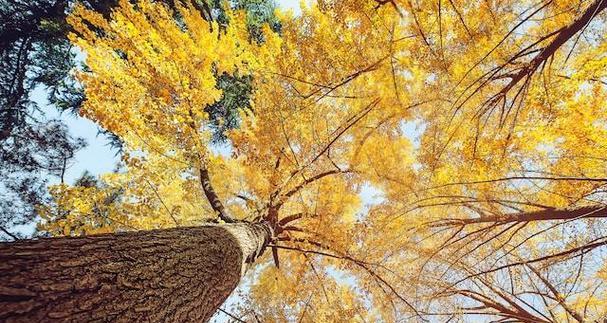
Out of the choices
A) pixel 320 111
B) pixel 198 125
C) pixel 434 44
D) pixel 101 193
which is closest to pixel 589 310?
pixel 434 44

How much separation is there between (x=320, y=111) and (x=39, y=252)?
5.57 meters

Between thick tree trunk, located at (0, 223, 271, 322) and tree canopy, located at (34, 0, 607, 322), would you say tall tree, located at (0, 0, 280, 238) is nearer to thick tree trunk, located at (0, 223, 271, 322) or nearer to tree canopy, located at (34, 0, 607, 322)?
tree canopy, located at (34, 0, 607, 322)

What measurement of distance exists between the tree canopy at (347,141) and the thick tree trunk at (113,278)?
2226 mm

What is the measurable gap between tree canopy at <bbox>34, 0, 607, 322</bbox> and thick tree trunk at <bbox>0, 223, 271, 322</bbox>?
2226mm

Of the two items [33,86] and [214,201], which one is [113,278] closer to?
[214,201]

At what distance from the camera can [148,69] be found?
5.92m

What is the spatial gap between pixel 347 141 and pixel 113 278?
609 centimetres

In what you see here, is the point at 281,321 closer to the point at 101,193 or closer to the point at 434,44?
the point at 101,193

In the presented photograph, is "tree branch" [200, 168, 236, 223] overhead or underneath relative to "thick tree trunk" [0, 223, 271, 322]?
overhead

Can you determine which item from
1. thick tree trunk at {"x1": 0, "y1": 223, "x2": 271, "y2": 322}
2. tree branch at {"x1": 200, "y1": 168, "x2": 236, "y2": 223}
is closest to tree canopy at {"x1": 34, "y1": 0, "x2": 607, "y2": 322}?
tree branch at {"x1": 200, "y1": 168, "x2": 236, "y2": 223}

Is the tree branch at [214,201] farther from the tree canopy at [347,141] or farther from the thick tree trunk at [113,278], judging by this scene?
the thick tree trunk at [113,278]

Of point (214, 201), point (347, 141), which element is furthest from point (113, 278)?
point (347, 141)

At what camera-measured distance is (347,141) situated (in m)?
7.38

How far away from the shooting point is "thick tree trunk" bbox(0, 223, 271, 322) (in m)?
1.27
